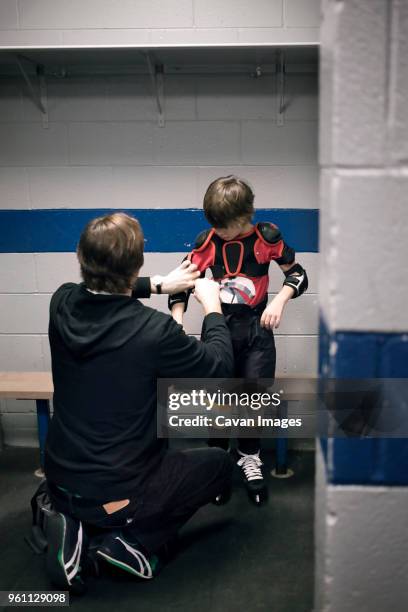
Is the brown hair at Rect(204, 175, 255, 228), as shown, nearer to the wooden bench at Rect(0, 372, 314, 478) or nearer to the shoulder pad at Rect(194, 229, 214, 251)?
the shoulder pad at Rect(194, 229, 214, 251)

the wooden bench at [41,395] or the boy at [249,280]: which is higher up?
the boy at [249,280]

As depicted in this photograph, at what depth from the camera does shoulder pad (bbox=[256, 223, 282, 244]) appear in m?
2.49

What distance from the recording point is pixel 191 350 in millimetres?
1896

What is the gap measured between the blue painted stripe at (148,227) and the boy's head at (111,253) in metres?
1.04

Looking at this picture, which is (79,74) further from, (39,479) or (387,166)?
(387,166)

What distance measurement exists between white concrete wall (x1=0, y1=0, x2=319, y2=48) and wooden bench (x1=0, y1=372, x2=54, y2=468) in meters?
1.62

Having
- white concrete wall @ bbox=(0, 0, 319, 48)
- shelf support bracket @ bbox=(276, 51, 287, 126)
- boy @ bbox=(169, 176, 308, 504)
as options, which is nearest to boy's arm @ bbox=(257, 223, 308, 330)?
boy @ bbox=(169, 176, 308, 504)

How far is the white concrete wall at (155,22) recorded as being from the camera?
8.73 feet

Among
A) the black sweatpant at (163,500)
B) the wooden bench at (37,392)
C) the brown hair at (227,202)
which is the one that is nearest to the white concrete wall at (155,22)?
the brown hair at (227,202)

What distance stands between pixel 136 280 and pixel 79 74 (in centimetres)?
136

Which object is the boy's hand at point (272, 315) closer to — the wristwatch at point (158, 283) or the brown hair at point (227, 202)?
the brown hair at point (227, 202)

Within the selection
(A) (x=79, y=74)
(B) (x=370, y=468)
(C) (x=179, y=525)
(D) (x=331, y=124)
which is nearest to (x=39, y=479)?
(C) (x=179, y=525)

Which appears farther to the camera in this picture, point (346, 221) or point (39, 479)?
point (39, 479)

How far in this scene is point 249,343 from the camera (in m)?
2.56
